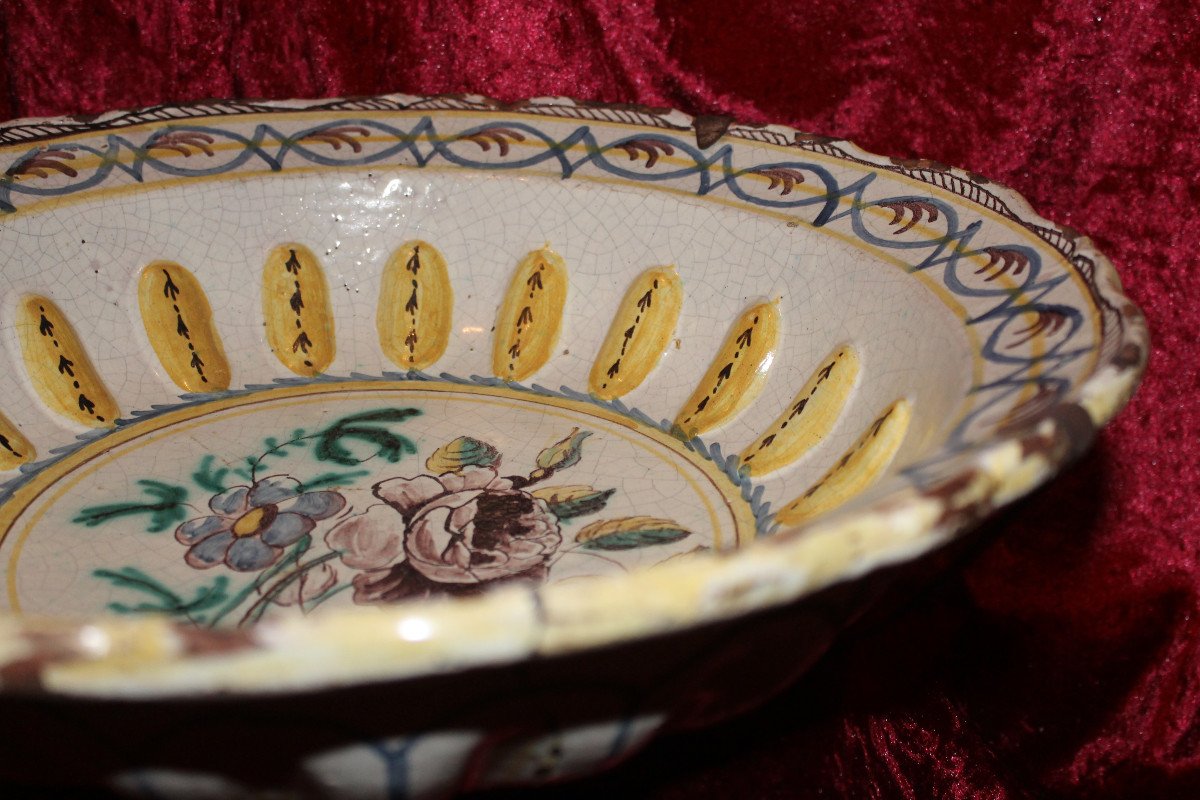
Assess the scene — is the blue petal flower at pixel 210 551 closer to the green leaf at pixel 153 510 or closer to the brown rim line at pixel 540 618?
the green leaf at pixel 153 510

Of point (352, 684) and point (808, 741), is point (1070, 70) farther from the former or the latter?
point (352, 684)

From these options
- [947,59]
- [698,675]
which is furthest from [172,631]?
[947,59]

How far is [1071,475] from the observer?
3.13ft

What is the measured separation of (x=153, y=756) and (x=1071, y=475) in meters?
0.80

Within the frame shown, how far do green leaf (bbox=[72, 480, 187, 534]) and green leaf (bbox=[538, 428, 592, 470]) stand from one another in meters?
0.22

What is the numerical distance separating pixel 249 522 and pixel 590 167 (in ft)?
1.12

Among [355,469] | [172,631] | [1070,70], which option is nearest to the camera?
[172,631]

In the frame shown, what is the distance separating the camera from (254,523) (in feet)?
2.22

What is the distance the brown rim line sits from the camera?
300 mm

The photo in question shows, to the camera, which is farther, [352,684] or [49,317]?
[49,317]

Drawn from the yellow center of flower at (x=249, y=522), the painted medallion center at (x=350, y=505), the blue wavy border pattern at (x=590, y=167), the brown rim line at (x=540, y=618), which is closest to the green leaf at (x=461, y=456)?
the painted medallion center at (x=350, y=505)

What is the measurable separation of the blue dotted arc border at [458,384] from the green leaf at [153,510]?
0.06 m

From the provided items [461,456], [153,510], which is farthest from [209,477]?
[461,456]

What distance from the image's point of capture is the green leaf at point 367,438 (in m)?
0.74
